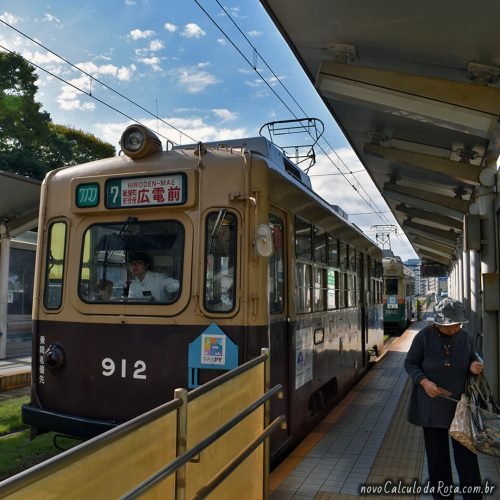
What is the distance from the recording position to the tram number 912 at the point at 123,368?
4.20 meters

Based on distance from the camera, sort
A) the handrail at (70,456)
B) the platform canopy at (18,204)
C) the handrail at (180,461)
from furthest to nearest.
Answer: the platform canopy at (18,204) < the handrail at (180,461) < the handrail at (70,456)

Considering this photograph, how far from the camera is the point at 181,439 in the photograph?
2410mm

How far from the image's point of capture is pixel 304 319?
5.19 metres

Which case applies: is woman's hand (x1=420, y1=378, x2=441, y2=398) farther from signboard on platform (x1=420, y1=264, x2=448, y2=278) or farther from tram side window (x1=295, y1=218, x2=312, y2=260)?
signboard on platform (x1=420, y1=264, x2=448, y2=278)

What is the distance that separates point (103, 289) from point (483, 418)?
299 cm

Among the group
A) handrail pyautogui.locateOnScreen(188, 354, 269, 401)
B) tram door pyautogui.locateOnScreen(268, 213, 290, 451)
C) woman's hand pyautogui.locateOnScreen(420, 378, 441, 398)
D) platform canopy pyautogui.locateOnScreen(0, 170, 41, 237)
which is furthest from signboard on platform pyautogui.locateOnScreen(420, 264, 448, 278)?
handrail pyautogui.locateOnScreen(188, 354, 269, 401)

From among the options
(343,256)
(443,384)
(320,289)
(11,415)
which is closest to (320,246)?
(320,289)

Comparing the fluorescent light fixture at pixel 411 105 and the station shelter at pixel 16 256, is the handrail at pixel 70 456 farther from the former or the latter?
the station shelter at pixel 16 256

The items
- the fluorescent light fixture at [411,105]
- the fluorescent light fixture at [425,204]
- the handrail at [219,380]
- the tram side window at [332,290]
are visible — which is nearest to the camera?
the handrail at [219,380]

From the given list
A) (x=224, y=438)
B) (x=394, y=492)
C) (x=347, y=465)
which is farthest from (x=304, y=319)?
(x=224, y=438)

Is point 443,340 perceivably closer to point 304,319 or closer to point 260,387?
point 260,387

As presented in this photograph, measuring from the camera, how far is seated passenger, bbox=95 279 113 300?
4441 millimetres

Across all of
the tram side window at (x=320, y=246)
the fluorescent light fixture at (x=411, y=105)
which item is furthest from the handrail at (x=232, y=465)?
the fluorescent light fixture at (x=411, y=105)

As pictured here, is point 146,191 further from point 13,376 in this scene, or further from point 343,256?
point 13,376
